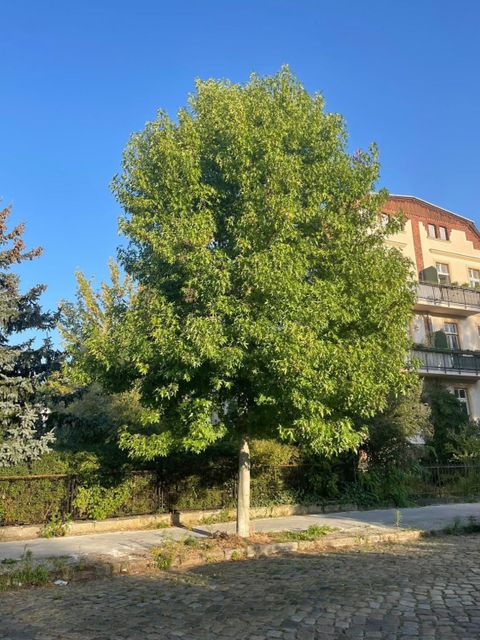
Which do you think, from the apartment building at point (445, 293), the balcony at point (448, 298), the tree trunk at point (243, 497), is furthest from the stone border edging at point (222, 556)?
the balcony at point (448, 298)

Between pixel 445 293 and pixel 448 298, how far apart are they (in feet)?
0.98

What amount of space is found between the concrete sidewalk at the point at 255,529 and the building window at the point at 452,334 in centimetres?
1290

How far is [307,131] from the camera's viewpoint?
12.1 metres

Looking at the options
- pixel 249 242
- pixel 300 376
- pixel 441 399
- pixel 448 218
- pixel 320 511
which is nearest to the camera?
pixel 300 376

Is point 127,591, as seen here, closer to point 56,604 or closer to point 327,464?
point 56,604

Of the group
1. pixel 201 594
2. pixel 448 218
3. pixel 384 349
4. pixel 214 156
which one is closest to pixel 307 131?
pixel 214 156

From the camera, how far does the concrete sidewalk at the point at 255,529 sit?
1033 cm

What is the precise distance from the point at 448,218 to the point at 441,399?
40.3 ft

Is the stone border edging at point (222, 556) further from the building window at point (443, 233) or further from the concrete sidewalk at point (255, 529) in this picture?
the building window at point (443, 233)

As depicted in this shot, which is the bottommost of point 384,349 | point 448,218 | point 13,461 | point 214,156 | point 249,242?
point 13,461

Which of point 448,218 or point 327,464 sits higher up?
point 448,218

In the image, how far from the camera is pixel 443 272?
3061 cm

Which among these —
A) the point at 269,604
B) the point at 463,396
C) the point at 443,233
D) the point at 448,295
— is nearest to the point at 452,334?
the point at 448,295

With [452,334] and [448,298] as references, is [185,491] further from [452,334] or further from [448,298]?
[452,334]
